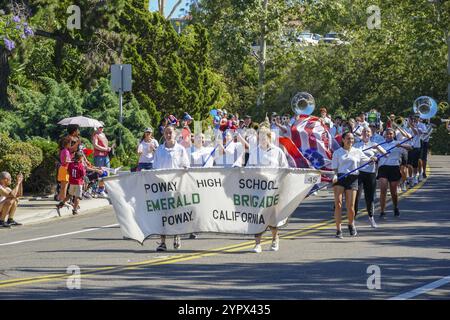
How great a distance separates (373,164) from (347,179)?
1884mm

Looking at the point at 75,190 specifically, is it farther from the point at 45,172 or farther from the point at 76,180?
the point at 45,172

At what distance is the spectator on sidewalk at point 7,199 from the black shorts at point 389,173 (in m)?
7.14

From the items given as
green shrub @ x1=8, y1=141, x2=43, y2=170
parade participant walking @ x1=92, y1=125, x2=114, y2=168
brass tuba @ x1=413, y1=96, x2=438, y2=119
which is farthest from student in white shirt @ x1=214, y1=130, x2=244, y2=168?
green shrub @ x1=8, y1=141, x2=43, y2=170

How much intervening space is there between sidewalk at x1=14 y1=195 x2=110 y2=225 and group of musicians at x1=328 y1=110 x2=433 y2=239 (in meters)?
6.02

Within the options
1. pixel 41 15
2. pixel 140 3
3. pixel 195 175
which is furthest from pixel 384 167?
pixel 140 3

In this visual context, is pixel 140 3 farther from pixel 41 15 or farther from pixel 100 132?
pixel 100 132

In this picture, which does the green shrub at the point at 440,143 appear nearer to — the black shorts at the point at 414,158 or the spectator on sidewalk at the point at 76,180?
the black shorts at the point at 414,158

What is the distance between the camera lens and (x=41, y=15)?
112 ft

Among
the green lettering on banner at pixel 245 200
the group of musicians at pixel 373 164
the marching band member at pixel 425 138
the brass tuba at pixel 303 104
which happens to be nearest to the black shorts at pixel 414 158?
the group of musicians at pixel 373 164

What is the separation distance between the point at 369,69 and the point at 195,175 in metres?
42.2

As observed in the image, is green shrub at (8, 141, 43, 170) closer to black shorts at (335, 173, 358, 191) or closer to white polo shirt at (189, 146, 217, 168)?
white polo shirt at (189, 146, 217, 168)

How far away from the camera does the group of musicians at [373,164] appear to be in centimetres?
1930

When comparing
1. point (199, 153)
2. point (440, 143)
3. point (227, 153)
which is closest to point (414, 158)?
point (227, 153)

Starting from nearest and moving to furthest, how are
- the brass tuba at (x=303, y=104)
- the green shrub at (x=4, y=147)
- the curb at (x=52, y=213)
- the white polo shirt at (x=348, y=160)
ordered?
the white polo shirt at (x=348, y=160) → the curb at (x=52, y=213) → the brass tuba at (x=303, y=104) → the green shrub at (x=4, y=147)
